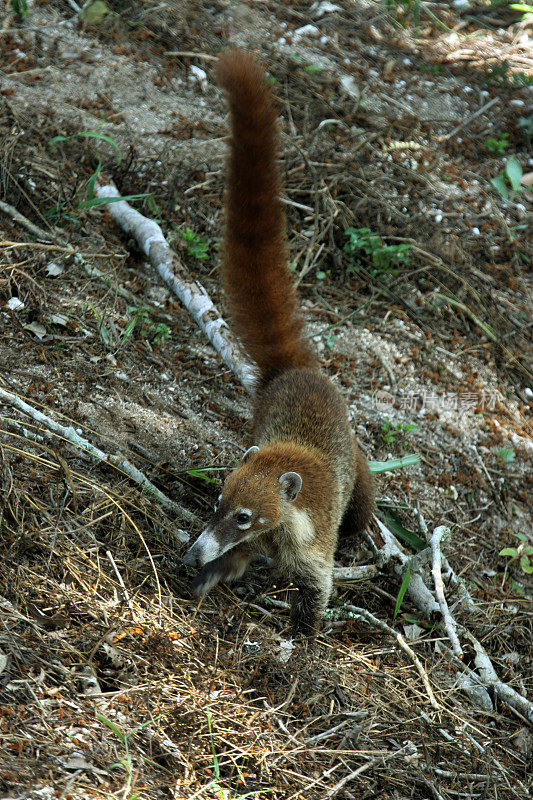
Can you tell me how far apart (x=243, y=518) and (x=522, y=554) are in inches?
87.8


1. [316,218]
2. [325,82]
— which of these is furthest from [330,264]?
[325,82]

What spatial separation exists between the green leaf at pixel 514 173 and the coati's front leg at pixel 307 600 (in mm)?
4709

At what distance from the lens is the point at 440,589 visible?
3.94 m

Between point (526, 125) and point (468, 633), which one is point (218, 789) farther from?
point (526, 125)

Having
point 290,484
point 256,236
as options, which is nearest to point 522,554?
point 290,484

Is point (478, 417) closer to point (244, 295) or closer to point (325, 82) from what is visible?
point (244, 295)

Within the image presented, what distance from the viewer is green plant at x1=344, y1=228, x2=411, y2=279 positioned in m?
5.66

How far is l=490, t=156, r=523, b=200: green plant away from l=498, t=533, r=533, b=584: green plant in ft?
11.4

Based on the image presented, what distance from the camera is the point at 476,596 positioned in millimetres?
4332

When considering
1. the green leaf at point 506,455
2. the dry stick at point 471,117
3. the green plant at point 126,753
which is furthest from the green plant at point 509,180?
the green plant at point 126,753

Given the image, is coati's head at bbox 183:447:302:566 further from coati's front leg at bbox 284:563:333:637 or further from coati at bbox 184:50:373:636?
coati's front leg at bbox 284:563:333:637

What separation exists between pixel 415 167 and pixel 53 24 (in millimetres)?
3295

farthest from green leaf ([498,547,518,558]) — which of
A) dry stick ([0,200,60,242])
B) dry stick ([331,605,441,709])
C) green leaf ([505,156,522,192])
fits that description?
green leaf ([505,156,522,192])

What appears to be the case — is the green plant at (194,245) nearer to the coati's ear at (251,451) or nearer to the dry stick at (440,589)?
the coati's ear at (251,451)
